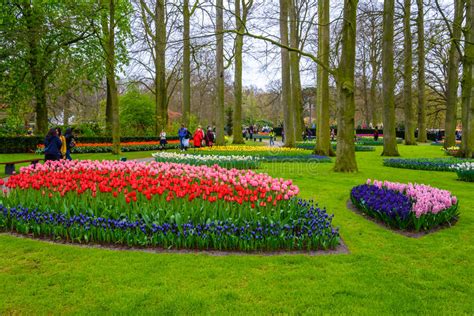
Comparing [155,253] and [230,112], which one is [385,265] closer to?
[155,253]

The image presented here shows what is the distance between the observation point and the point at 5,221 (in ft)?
19.0

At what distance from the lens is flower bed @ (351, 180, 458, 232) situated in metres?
5.73

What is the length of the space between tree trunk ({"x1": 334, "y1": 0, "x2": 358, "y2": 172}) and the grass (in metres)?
6.41

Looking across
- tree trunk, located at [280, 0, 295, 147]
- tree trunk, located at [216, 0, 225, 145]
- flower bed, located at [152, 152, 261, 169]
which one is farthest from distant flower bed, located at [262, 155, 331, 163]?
tree trunk, located at [216, 0, 225, 145]

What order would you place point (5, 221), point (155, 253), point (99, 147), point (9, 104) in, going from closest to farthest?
point (155, 253)
point (5, 221)
point (99, 147)
point (9, 104)

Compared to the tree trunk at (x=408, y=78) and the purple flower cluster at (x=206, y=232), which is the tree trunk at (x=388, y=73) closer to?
the tree trunk at (x=408, y=78)

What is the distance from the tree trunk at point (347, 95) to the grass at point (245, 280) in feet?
21.0

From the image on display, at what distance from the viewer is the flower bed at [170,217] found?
4.95 m

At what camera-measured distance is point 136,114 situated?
2980 cm

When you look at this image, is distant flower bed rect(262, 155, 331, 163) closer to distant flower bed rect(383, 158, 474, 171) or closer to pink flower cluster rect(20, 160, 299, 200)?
distant flower bed rect(383, 158, 474, 171)

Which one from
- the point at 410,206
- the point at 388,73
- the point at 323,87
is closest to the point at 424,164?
the point at 323,87

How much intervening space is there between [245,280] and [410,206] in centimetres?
328

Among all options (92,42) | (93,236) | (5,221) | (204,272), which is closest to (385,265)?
(204,272)

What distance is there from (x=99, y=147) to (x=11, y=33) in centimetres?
696
